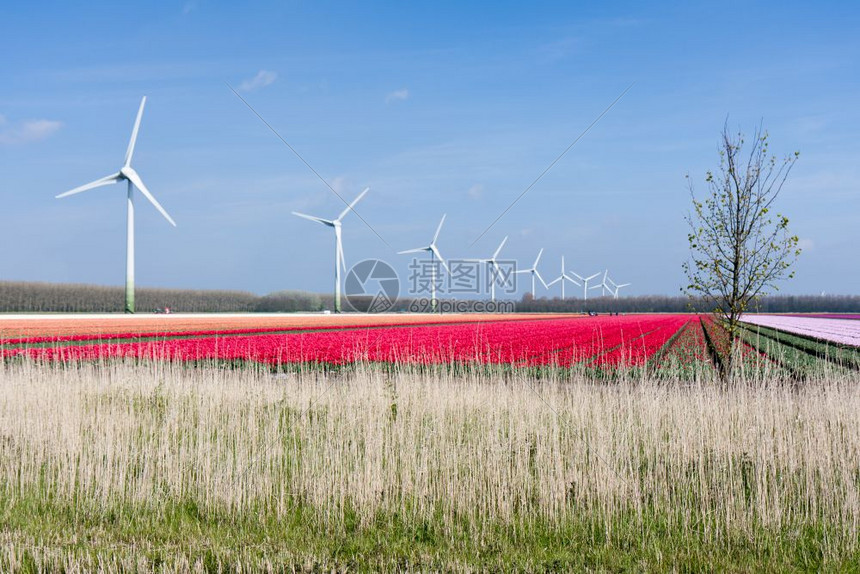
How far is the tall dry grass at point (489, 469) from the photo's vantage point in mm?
8250

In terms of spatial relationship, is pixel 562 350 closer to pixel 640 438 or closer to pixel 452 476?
pixel 640 438

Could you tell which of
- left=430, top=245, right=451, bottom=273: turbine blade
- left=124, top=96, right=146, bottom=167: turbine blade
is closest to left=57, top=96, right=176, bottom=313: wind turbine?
left=124, top=96, right=146, bottom=167: turbine blade

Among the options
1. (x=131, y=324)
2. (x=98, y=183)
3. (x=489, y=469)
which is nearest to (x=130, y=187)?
(x=98, y=183)

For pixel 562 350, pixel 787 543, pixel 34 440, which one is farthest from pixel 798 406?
pixel 562 350

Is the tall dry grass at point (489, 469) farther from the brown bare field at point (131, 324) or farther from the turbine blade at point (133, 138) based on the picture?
the turbine blade at point (133, 138)

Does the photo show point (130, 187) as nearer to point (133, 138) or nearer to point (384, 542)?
point (133, 138)

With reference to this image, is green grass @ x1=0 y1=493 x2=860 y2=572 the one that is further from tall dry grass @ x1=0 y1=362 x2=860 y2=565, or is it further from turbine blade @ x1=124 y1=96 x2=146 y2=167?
turbine blade @ x1=124 y1=96 x2=146 y2=167

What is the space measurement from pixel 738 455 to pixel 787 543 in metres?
2.69

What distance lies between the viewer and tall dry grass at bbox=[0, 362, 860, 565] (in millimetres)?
8250

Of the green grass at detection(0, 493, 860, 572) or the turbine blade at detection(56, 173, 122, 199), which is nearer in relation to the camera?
the green grass at detection(0, 493, 860, 572)

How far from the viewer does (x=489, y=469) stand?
30.4 feet

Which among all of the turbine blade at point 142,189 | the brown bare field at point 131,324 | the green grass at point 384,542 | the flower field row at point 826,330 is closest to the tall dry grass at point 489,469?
the green grass at point 384,542

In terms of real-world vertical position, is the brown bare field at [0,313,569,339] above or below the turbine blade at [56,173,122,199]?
below

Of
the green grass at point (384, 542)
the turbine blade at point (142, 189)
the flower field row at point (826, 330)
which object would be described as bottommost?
the flower field row at point (826, 330)
